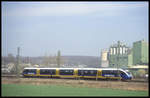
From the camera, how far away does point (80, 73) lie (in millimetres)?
24391

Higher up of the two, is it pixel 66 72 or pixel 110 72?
pixel 110 72

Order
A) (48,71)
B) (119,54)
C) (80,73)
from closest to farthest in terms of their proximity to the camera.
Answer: (119,54), (80,73), (48,71)

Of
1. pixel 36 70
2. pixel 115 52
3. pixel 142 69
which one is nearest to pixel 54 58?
pixel 36 70

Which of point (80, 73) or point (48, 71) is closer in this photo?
point (80, 73)

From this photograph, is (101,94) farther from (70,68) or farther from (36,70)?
(36,70)

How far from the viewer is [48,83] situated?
19062mm

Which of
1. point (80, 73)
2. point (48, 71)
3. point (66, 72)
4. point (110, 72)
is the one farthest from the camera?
point (48, 71)

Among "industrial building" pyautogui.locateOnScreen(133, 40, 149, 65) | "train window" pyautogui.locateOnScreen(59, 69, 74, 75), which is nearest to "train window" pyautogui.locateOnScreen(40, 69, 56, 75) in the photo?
"train window" pyautogui.locateOnScreen(59, 69, 74, 75)

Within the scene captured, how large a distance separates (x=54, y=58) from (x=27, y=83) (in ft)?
32.3

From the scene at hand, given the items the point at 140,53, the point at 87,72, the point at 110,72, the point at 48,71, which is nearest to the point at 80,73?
the point at 87,72

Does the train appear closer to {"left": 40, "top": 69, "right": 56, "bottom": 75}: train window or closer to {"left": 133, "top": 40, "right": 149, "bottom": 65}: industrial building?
{"left": 40, "top": 69, "right": 56, "bottom": 75}: train window

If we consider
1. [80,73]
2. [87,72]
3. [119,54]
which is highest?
[119,54]

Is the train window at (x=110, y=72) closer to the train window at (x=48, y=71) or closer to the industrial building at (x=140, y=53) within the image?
the industrial building at (x=140, y=53)

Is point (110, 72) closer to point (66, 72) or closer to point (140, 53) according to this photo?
point (140, 53)
